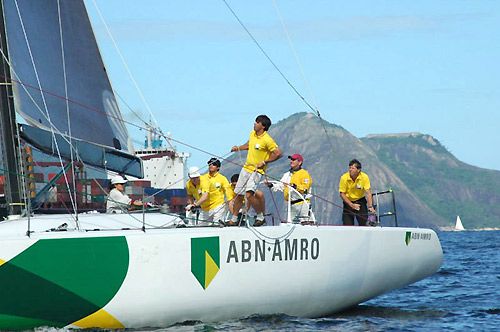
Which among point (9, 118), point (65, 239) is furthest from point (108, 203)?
point (65, 239)

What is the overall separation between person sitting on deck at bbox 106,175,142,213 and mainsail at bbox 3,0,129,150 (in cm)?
67

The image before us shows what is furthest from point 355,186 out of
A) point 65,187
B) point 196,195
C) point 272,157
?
point 65,187

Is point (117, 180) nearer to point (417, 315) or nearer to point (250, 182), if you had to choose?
point (250, 182)

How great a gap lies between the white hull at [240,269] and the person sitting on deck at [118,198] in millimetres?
294

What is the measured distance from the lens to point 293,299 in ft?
36.7

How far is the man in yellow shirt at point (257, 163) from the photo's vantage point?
11.3 m

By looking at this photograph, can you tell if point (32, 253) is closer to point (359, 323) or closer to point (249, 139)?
point (249, 139)

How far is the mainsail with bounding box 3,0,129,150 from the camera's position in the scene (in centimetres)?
1148

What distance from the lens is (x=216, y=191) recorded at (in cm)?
1186

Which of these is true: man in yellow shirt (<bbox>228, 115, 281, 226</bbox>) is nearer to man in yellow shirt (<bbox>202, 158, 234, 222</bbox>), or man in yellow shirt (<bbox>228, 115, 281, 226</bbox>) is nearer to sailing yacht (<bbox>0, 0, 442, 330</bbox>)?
man in yellow shirt (<bbox>202, 158, 234, 222</bbox>)

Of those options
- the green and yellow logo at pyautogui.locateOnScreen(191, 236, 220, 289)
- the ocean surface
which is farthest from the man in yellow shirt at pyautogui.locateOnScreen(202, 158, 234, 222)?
the green and yellow logo at pyautogui.locateOnScreen(191, 236, 220, 289)

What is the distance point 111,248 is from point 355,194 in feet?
14.3

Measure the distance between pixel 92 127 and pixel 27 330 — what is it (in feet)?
12.0

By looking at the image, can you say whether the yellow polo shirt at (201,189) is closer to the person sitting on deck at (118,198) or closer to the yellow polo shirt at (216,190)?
the yellow polo shirt at (216,190)
